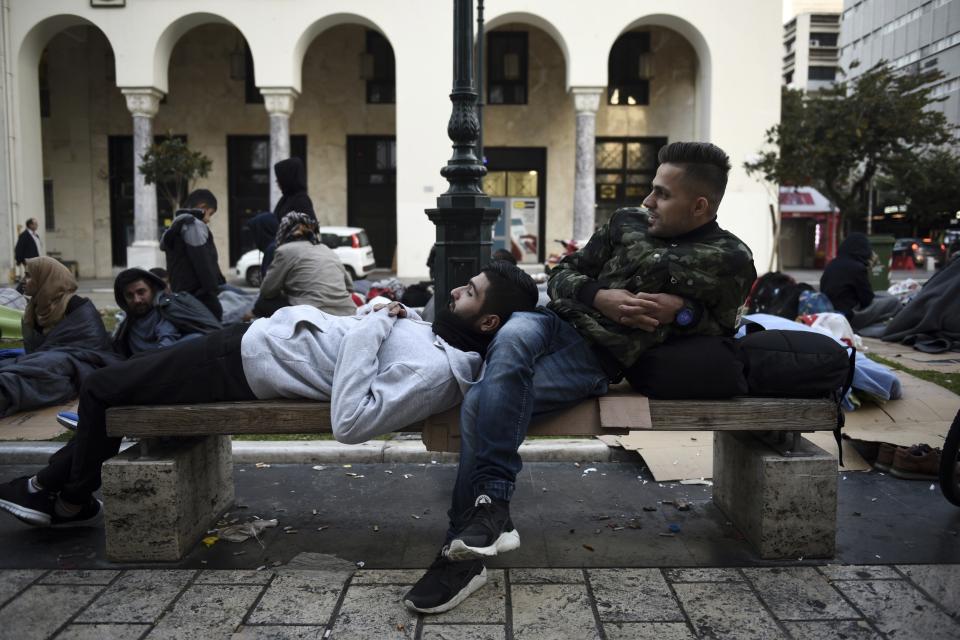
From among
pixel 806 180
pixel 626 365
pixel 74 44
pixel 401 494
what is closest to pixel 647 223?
pixel 626 365

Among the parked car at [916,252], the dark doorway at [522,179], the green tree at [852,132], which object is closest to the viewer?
the green tree at [852,132]

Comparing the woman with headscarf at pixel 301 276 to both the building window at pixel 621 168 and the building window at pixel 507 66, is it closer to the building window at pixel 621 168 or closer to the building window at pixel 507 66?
the building window at pixel 507 66

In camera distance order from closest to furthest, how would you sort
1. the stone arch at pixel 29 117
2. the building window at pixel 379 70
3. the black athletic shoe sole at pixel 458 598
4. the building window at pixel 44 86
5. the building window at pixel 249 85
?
the black athletic shoe sole at pixel 458 598 → the stone arch at pixel 29 117 → the building window at pixel 379 70 → the building window at pixel 249 85 → the building window at pixel 44 86

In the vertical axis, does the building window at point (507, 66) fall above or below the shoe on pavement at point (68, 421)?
above

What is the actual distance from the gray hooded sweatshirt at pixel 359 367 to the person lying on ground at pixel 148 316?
318 centimetres

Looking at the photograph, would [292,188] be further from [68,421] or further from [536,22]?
[536,22]

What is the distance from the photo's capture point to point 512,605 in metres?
2.78

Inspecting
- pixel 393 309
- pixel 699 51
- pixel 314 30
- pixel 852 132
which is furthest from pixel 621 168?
pixel 393 309

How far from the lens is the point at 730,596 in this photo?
2846 millimetres

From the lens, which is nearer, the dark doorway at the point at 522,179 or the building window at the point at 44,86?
the building window at the point at 44,86

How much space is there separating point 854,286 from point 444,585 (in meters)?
7.94

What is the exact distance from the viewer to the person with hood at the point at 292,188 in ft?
25.5

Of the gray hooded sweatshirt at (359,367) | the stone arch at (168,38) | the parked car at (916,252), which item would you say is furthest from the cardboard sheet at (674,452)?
the parked car at (916,252)

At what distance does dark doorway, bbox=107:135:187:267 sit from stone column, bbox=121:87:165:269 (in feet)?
10.6
